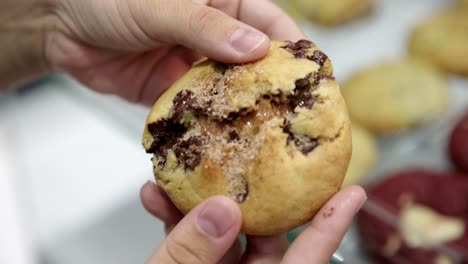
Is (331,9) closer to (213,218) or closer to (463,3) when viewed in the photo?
(463,3)

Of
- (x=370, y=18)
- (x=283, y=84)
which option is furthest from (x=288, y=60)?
(x=370, y=18)

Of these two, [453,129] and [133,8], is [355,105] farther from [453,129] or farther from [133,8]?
[133,8]

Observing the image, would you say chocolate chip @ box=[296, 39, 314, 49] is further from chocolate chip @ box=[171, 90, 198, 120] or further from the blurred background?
the blurred background

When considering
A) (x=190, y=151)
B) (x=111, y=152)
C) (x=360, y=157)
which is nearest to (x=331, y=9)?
(x=360, y=157)

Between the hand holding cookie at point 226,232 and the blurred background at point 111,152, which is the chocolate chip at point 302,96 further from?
the blurred background at point 111,152

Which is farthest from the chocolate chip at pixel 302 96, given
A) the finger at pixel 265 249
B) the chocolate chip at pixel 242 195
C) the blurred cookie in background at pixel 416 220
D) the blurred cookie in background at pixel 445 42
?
the blurred cookie in background at pixel 445 42

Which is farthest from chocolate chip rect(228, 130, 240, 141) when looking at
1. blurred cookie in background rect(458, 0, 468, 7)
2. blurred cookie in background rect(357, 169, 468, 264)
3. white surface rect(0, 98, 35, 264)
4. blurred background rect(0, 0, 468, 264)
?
blurred cookie in background rect(458, 0, 468, 7)
